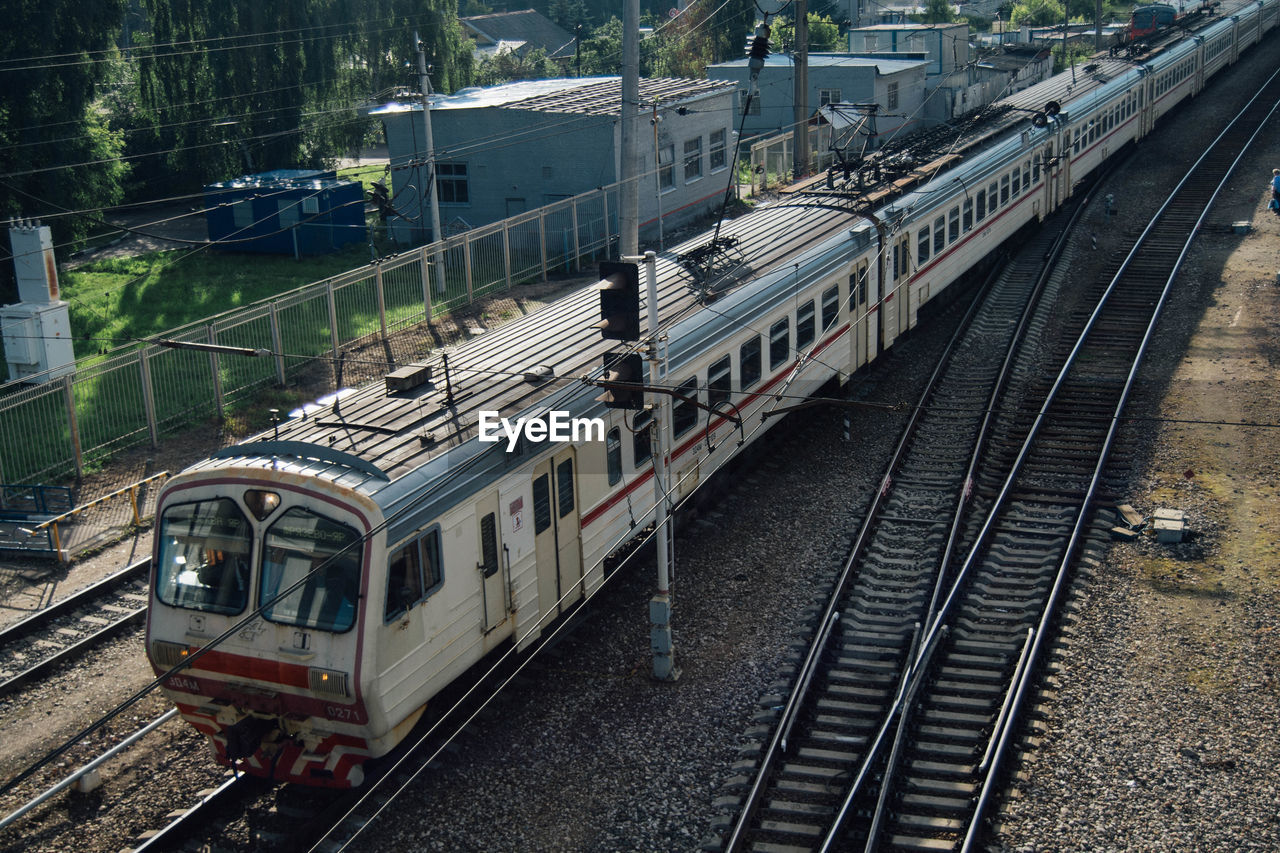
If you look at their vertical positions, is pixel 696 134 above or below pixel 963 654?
above

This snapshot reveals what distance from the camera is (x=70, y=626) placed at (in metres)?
14.4

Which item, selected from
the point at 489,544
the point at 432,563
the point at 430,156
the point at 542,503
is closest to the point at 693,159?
the point at 430,156

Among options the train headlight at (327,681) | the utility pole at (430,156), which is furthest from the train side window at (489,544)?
the utility pole at (430,156)

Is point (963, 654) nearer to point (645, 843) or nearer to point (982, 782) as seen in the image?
point (982, 782)

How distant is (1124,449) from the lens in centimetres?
1792

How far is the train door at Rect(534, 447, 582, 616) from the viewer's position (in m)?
12.1

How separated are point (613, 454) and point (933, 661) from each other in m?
3.93

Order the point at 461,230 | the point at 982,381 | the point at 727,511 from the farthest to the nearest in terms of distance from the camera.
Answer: the point at 461,230
the point at 982,381
the point at 727,511

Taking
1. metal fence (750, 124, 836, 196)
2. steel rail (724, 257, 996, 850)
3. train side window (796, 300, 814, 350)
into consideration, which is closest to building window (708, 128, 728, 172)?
metal fence (750, 124, 836, 196)

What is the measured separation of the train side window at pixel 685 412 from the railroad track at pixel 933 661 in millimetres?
2521

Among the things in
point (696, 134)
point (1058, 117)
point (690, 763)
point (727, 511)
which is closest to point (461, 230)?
point (696, 134)

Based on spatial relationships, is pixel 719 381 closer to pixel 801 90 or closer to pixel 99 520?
pixel 99 520

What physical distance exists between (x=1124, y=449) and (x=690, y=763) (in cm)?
952

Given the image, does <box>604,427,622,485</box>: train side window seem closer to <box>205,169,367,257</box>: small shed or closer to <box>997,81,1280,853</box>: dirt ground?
<box>997,81,1280,853</box>: dirt ground
